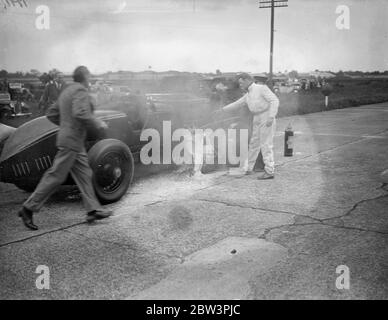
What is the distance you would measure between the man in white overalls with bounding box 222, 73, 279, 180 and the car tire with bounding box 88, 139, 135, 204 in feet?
7.69

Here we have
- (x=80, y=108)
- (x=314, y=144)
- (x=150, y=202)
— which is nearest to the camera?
(x=80, y=108)

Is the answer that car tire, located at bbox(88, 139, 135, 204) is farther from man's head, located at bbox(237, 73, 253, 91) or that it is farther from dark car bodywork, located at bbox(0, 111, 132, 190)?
man's head, located at bbox(237, 73, 253, 91)

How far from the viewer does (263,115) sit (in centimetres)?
726

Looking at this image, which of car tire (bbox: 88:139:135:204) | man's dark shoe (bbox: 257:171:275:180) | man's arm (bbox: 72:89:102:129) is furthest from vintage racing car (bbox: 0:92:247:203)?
man's dark shoe (bbox: 257:171:275:180)

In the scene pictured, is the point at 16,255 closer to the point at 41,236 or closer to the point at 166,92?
the point at 41,236

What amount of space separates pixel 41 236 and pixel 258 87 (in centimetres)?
427

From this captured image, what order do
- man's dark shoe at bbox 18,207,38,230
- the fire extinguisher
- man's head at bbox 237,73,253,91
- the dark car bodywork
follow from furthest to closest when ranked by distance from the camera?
the fire extinguisher, man's head at bbox 237,73,253,91, the dark car bodywork, man's dark shoe at bbox 18,207,38,230

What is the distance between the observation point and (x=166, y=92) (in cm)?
1259

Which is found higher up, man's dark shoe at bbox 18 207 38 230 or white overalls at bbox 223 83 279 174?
white overalls at bbox 223 83 279 174

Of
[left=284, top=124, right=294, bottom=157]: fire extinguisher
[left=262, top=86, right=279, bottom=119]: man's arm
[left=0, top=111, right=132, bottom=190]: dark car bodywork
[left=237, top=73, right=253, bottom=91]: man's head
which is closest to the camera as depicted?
[left=0, top=111, right=132, bottom=190]: dark car bodywork

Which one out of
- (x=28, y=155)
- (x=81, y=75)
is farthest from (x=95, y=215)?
(x=81, y=75)

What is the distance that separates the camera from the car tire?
555cm

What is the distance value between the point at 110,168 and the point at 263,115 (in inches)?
111
